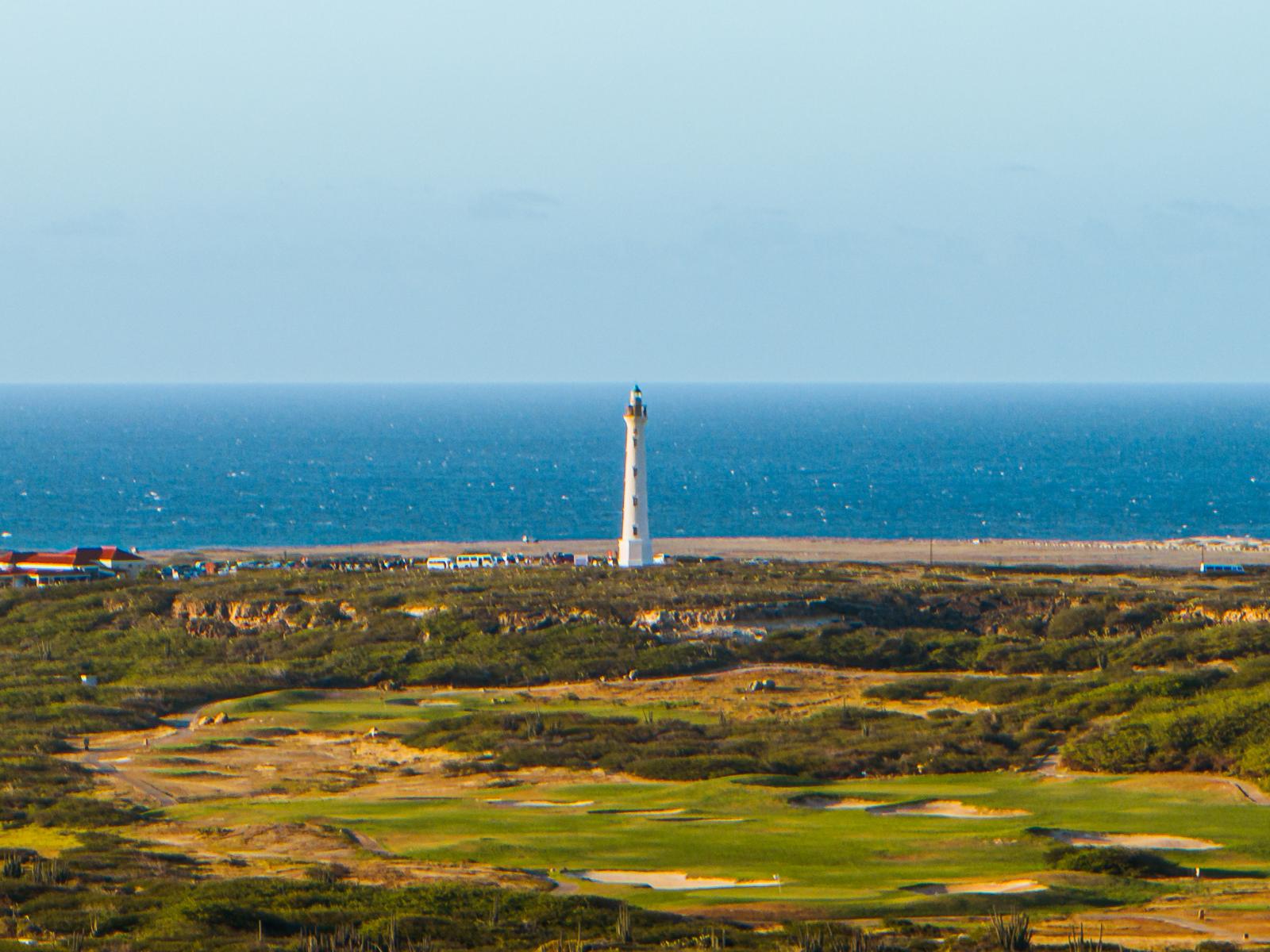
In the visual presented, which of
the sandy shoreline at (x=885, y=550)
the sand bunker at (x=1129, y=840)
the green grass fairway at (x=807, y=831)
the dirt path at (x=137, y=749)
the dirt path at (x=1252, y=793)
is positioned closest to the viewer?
the green grass fairway at (x=807, y=831)

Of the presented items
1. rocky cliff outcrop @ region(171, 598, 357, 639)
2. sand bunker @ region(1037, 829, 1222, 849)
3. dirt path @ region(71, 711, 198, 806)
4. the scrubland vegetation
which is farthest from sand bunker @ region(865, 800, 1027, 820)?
rocky cliff outcrop @ region(171, 598, 357, 639)

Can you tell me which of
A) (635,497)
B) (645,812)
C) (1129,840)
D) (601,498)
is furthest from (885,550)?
(1129,840)

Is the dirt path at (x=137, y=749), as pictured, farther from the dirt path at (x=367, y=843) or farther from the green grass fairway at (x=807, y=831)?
the dirt path at (x=367, y=843)

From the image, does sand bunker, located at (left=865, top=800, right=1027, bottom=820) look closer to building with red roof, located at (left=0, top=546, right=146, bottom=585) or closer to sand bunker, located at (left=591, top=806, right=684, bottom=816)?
sand bunker, located at (left=591, top=806, right=684, bottom=816)

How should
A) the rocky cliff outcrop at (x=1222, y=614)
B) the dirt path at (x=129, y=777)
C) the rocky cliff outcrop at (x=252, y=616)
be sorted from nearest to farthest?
1. the dirt path at (x=129, y=777)
2. the rocky cliff outcrop at (x=1222, y=614)
3. the rocky cliff outcrop at (x=252, y=616)

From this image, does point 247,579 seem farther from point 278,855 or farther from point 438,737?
point 278,855

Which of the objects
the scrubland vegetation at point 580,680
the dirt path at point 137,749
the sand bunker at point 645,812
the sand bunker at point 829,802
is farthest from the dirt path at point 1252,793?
the dirt path at point 137,749

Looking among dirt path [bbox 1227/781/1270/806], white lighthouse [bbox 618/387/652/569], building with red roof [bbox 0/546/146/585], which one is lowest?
building with red roof [bbox 0/546/146/585]

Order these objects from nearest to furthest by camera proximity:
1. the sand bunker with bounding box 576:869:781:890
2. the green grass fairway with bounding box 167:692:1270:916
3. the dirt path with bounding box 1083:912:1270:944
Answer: the dirt path with bounding box 1083:912:1270:944, the green grass fairway with bounding box 167:692:1270:916, the sand bunker with bounding box 576:869:781:890
